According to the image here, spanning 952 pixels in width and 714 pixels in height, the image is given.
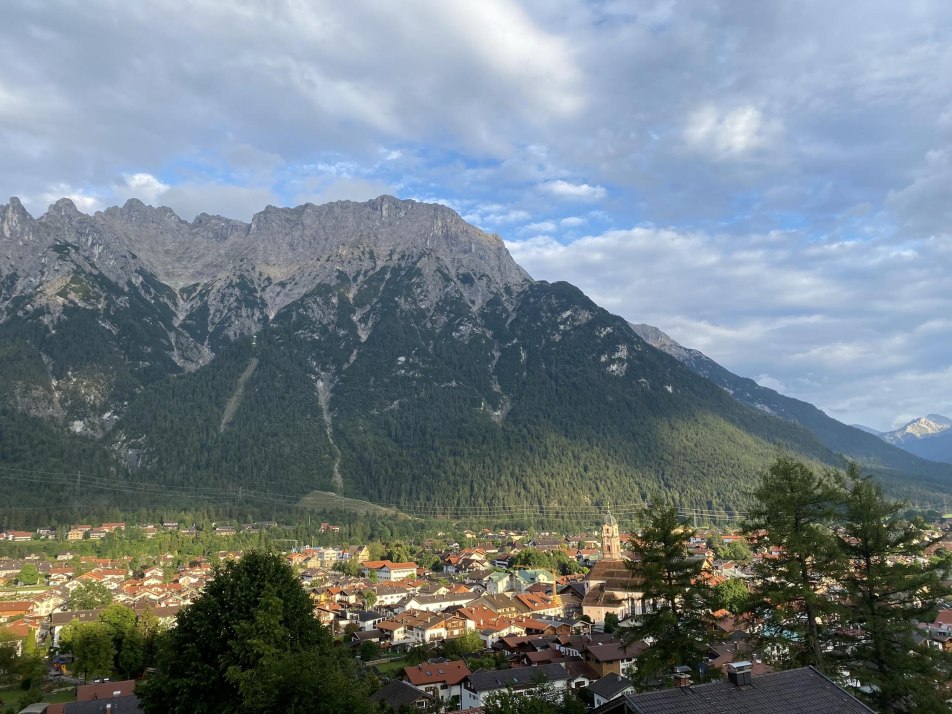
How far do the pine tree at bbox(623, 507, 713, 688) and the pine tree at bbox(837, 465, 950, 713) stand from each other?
496 centimetres

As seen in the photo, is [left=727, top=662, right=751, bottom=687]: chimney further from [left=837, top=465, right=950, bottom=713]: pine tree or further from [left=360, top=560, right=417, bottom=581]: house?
[left=360, top=560, right=417, bottom=581]: house

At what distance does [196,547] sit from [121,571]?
1947 centimetres

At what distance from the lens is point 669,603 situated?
26938 mm

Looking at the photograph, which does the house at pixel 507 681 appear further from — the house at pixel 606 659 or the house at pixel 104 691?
the house at pixel 104 691

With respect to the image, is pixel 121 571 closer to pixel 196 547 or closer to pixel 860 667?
pixel 196 547

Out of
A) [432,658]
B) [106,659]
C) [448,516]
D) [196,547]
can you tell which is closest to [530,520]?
[448,516]

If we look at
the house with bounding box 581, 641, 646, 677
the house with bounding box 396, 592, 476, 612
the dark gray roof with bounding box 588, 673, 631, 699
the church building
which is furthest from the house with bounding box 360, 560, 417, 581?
the dark gray roof with bounding box 588, 673, 631, 699

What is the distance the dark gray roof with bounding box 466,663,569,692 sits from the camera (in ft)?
176

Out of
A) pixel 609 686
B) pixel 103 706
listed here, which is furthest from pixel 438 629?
pixel 103 706

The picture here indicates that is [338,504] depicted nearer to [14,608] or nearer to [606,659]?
[14,608]

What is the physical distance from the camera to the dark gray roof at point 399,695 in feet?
162

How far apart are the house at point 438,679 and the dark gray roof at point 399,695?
8.19ft

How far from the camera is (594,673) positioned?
57.9 m

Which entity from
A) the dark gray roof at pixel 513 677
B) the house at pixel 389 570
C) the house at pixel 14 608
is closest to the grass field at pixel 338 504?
the house at pixel 389 570
